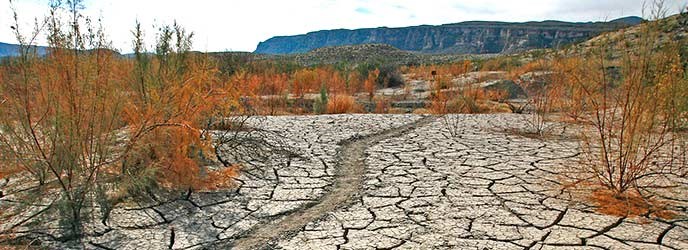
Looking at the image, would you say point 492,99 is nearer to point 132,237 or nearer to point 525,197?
point 525,197

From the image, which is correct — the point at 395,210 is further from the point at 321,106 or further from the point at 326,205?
the point at 321,106

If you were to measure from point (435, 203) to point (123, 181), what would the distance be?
8.75 ft

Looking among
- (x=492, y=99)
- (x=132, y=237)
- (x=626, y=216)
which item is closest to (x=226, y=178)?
(x=132, y=237)

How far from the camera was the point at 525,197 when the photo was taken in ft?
14.0

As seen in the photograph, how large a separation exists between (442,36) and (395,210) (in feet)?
337

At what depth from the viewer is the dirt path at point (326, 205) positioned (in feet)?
11.4

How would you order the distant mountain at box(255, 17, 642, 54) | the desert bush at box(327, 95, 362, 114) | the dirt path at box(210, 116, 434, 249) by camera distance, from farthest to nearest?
the distant mountain at box(255, 17, 642, 54) < the desert bush at box(327, 95, 362, 114) < the dirt path at box(210, 116, 434, 249)

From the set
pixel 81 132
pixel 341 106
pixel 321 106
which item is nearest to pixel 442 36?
pixel 341 106

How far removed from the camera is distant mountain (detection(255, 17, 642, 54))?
191ft

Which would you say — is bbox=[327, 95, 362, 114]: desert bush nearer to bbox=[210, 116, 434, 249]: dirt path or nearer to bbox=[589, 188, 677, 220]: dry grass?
bbox=[210, 116, 434, 249]: dirt path

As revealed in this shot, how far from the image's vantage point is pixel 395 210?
13.3ft

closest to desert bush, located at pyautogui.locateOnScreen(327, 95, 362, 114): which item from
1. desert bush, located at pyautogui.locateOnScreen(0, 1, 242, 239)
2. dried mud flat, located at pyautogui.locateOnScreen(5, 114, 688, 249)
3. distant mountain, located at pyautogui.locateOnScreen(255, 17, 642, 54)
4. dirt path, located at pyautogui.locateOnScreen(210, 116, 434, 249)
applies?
dirt path, located at pyautogui.locateOnScreen(210, 116, 434, 249)

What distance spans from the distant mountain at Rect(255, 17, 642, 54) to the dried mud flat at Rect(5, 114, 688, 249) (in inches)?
1671

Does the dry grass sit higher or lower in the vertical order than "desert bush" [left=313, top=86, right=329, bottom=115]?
lower
